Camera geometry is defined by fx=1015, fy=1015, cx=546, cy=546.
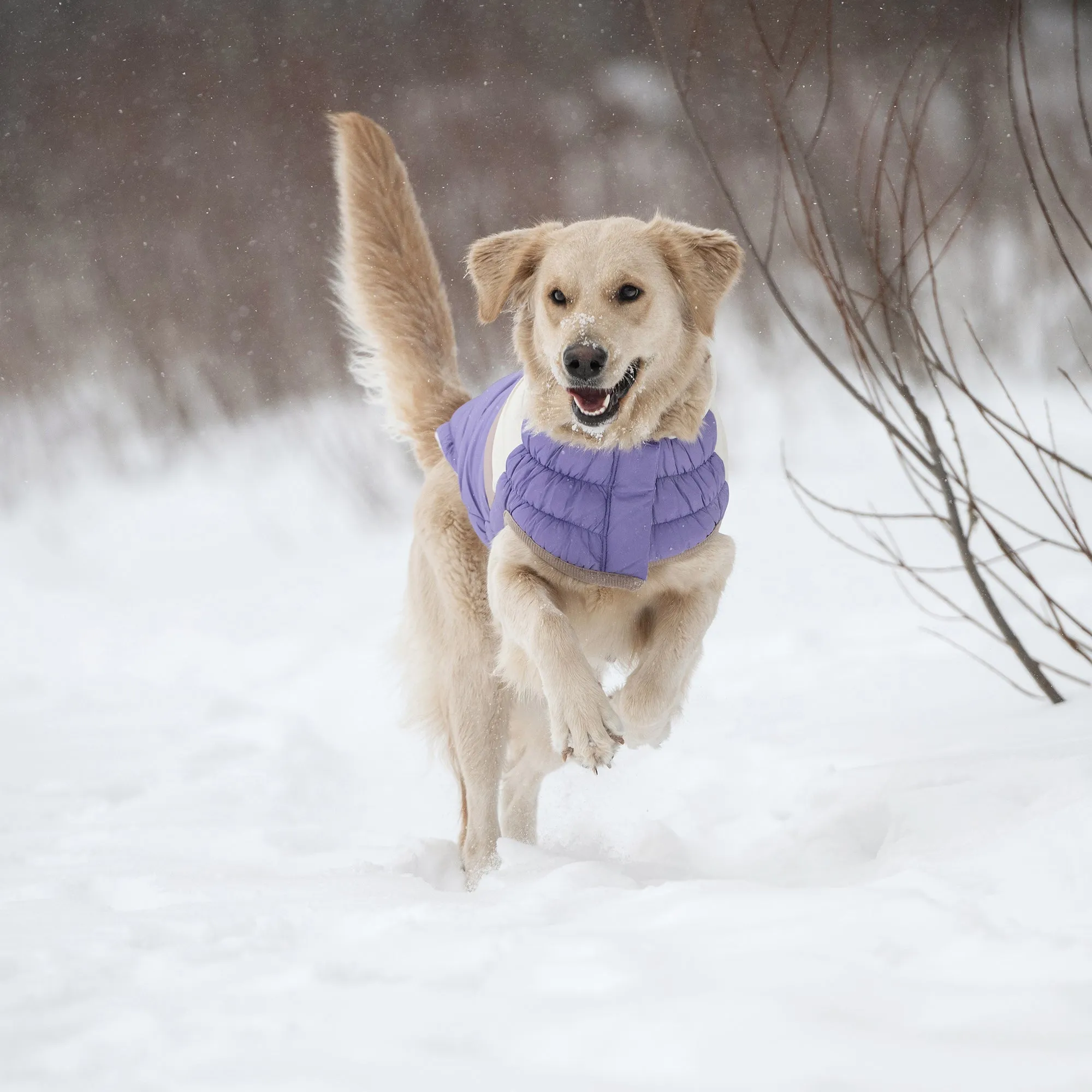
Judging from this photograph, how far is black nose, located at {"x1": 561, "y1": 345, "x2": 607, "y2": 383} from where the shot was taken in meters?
2.33

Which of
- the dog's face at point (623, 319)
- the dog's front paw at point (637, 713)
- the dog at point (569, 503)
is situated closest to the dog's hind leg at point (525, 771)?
the dog at point (569, 503)

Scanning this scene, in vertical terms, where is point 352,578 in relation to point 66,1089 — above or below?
below

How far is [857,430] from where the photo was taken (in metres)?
6.83

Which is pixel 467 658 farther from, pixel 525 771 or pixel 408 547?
pixel 408 547

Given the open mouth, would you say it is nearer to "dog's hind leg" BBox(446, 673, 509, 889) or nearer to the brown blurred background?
"dog's hind leg" BBox(446, 673, 509, 889)

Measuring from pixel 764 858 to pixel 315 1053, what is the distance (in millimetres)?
1511

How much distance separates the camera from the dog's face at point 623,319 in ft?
7.91

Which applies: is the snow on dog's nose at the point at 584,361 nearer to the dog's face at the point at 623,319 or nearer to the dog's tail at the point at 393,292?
the dog's face at the point at 623,319

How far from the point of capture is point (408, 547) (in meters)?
6.87

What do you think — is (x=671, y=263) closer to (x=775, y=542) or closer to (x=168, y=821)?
(x=168, y=821)

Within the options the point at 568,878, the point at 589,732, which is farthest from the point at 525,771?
the point at 568,878

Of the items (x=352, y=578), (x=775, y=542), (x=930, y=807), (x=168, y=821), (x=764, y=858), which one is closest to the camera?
(x=930, y=807)

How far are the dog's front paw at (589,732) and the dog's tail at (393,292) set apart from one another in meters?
1.21

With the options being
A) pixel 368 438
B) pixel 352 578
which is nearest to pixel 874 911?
pixel 352 578
